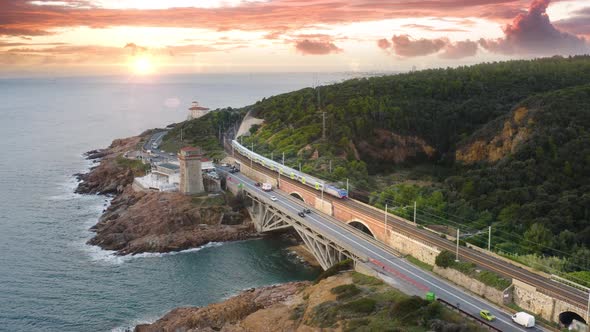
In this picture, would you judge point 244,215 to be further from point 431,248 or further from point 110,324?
point 431,248

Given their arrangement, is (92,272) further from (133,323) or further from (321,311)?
(321,311)

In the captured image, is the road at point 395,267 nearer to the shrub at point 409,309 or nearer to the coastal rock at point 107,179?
the shrub at point 409,309

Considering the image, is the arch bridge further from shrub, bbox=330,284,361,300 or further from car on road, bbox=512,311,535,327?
car on road, bbox=512,311,535,327

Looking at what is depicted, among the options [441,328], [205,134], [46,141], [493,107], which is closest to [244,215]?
[441,328]

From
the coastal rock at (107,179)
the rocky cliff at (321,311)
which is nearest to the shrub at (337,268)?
the rocky cliff at (321,311)

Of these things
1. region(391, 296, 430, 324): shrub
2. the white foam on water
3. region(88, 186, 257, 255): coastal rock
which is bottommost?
the white foam on water

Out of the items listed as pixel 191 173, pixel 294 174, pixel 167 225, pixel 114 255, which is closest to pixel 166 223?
pixel 167 225

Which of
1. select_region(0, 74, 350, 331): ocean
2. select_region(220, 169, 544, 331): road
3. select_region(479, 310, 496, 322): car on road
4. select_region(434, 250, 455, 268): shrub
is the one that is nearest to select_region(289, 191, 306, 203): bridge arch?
select_region(220, 169, 544, 331): road
